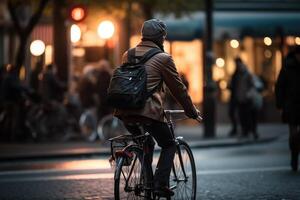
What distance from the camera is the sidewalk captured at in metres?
16.0

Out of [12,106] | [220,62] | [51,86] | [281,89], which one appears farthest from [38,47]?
[281,89]

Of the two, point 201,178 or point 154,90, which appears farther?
point 201,178

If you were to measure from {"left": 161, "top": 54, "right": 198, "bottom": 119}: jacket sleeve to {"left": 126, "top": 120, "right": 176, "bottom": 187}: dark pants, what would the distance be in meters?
0.28

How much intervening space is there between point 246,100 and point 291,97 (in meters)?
7.64

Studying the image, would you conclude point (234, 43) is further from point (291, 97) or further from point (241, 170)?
point (291, 97)

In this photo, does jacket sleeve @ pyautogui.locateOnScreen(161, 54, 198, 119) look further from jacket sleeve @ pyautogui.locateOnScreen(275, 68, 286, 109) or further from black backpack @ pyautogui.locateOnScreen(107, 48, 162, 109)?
jacket sleeve @ pyautogui.locateOnScreen(275, 68, 286, 109)

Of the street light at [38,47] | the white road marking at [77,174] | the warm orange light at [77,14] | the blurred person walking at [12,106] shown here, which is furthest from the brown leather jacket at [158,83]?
the street light at [38,47]

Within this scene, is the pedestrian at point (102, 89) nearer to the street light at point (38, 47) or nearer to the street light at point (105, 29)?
the street light at point (105, 29)

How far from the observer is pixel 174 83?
7.70 meters

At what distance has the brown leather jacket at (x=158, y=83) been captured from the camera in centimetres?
750

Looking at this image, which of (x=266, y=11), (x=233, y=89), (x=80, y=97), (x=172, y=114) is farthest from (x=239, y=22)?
(x=172, y=114)

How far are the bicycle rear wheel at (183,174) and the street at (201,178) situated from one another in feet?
4.45

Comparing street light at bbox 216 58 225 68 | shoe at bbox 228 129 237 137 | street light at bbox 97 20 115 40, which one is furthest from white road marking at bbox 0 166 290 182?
street light at bbox 216 58 225 68

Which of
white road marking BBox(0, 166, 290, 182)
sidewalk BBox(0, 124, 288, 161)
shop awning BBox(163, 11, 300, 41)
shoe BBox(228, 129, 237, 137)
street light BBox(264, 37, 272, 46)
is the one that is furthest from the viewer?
street light BBox(264, 37, 272, 46)
